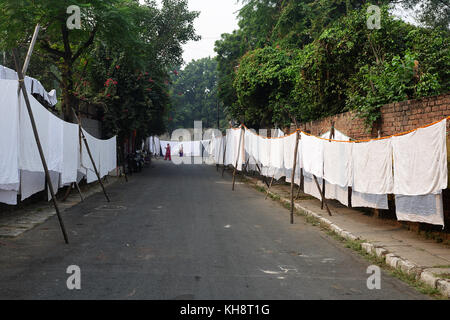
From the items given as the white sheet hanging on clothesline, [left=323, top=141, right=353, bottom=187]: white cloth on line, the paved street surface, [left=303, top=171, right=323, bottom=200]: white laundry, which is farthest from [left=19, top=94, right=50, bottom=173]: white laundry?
[left=303, top=171, right=323, bottom=200]: white laundry

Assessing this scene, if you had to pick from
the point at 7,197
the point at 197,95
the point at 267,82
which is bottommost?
the point at 7,197

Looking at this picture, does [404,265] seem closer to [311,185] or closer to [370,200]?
[370,200]

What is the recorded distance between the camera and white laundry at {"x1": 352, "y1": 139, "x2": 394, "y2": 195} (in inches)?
291

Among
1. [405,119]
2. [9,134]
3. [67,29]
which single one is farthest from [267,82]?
[9,134]

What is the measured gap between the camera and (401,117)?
885 centimetres

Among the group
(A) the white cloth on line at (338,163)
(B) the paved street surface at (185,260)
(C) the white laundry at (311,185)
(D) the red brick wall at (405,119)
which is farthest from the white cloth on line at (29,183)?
(D) the red brick wall at (405,119)

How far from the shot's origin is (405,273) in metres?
5.78

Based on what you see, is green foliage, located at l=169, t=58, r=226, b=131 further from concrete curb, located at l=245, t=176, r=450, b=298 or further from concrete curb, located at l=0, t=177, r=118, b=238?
concrete curb, located at l=245, t=176, r=450, b=298

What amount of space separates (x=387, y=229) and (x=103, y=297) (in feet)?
19.4

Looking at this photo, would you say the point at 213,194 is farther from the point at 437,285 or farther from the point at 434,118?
the point at 437,285

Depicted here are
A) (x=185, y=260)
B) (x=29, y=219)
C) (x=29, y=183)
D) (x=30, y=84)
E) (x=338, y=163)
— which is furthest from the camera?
(x=30, y=84)

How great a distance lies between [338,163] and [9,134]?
6.44m

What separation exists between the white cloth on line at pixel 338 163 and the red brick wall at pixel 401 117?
1.19 meters
